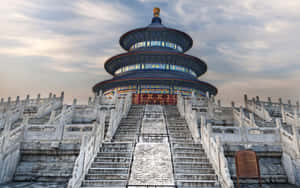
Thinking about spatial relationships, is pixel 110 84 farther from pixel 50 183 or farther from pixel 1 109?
pixel 50 183

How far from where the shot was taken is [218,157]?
7.81 meters

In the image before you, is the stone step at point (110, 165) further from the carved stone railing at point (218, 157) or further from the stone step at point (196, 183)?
the carved stone railing at point (218, 157)

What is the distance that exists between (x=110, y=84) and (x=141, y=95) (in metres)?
5.77

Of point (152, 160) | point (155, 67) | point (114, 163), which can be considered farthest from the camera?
point (155, 67)

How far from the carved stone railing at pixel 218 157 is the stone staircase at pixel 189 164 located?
24cm

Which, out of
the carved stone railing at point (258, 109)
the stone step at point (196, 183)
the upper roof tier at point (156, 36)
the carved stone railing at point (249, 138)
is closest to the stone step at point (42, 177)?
the stone step at point (196, 183)

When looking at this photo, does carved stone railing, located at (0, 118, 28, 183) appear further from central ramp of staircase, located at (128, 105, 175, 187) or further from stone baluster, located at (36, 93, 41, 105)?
stone baluster, located at (36, 93, 41, 105)

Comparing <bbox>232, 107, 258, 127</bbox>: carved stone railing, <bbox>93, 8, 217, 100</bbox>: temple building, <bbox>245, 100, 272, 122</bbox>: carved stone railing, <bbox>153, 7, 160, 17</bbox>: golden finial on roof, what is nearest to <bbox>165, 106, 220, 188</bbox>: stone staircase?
<bbox>232, 107, 258, 127</bbox>: carved stone railing

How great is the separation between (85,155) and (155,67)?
24.4m

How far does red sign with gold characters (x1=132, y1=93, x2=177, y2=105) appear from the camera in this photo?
26.0 meters

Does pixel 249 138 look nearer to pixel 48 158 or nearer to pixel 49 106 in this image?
pixel 48 158

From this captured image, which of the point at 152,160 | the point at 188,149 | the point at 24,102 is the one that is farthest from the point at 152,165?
the point at 24,102

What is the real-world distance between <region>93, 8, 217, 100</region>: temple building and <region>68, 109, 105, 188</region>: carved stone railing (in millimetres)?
16651

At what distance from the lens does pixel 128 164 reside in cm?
851
